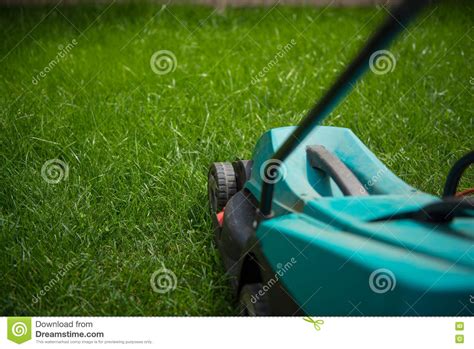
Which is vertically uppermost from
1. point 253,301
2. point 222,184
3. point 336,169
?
point 336,169

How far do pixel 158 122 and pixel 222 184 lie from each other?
28.4 inches

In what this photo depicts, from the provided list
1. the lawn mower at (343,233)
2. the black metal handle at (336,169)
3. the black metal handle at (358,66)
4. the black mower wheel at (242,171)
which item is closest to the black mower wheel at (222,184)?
the black mower wheel at (242,171)

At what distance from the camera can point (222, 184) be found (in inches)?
66.6

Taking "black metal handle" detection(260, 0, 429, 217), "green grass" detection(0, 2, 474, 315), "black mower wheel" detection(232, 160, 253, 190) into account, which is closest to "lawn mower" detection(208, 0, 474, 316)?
"black metal handle" detection(260, 0, 429, 217)

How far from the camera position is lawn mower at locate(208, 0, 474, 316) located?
3.03 ft

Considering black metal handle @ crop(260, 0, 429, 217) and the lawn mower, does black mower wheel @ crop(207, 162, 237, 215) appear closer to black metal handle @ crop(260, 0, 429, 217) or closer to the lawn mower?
the lawn mower

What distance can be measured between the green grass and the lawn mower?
0.26 m

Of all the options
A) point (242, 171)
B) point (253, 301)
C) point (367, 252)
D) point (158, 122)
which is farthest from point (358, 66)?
point (158, 122)

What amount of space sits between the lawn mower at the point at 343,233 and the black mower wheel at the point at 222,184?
0.43 ft

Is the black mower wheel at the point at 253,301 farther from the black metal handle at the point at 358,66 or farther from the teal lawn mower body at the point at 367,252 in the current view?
the black metal handle at the point at 358,66

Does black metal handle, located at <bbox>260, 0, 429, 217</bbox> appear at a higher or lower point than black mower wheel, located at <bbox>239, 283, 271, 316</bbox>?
higher

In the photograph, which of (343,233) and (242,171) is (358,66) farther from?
(242,171)
